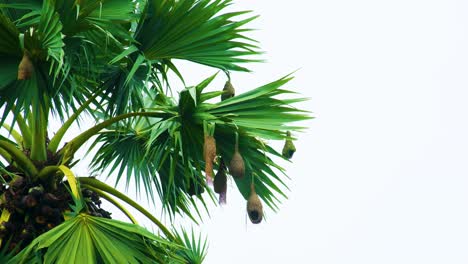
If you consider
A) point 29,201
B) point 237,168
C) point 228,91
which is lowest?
point 29,201

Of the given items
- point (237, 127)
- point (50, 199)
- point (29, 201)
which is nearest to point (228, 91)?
point (237, 127)

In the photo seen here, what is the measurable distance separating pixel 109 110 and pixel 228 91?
1.12m

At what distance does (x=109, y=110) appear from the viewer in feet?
24.3

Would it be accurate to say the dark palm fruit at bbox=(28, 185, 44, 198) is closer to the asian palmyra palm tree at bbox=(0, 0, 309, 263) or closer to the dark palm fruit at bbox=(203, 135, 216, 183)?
the asian palmyra palm tree at bbox=(0, 0, 309, 263)

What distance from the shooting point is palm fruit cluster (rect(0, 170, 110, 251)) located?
268 inches

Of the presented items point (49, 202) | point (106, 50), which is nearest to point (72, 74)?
point (106, 50)

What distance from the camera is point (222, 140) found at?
22.3ft

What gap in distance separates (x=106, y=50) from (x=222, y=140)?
41.5 inches

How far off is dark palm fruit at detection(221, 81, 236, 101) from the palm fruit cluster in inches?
50.4

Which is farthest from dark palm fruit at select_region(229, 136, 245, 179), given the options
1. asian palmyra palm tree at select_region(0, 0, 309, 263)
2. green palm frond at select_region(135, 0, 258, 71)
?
green palm frond at select_region(135, 0, 258, 71)

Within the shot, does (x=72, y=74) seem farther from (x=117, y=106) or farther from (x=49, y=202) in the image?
(x=49, y=202)

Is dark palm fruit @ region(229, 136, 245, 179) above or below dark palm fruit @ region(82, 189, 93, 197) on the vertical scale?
above

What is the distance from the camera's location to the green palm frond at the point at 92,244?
636 centimetres

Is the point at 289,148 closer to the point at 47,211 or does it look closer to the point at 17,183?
the point at 47,211
